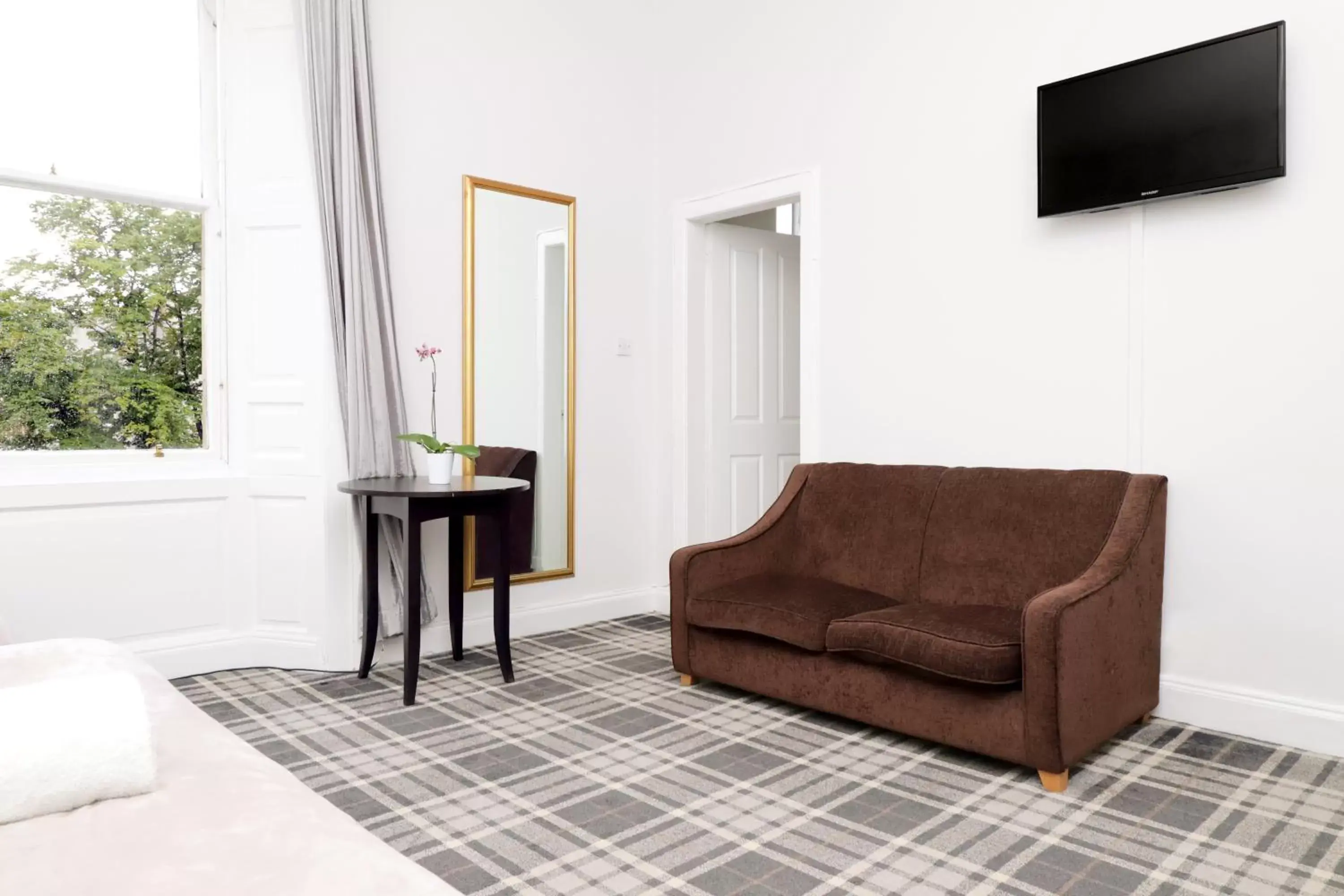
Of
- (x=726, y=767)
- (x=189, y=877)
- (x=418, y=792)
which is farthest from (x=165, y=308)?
(x=189, y=877)

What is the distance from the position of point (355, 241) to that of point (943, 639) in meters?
2.67

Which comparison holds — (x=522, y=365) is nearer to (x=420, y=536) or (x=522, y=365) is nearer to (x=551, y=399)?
(x=551, y=399)

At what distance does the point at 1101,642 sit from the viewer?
258 centimetres

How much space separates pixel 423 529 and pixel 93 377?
139 centimetres

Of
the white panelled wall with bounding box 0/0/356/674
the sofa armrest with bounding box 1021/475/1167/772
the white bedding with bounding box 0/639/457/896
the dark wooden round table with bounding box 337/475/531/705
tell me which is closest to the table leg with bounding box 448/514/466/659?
the dark wooden round table with bounding box 337/475/531/705

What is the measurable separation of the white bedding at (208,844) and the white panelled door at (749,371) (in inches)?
146

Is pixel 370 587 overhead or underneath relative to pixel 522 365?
underneath

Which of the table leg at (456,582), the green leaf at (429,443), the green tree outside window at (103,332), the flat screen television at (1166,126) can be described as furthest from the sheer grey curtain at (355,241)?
the flat screen television at (1166,126)

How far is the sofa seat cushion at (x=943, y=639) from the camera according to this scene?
2.48m

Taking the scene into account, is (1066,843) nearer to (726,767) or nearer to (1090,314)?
(726,767)

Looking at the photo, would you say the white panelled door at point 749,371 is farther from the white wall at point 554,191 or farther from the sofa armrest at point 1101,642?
the sofa armrest at point 1101,642

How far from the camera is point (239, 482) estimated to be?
3666mm

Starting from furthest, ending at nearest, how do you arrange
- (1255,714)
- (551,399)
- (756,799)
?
(551,399) < (1255,714) < (756,799)

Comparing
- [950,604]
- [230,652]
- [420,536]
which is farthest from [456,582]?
[950,604]
